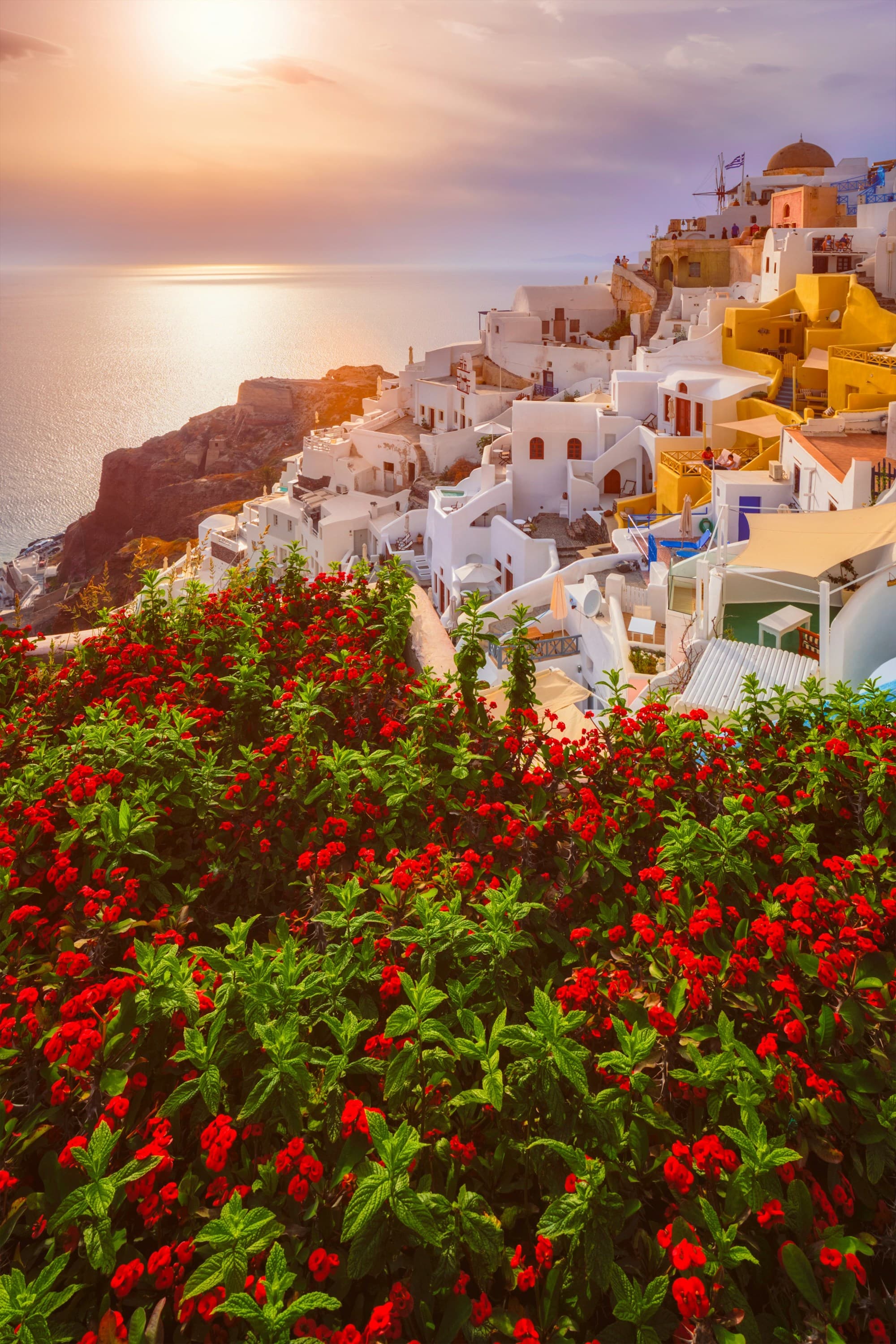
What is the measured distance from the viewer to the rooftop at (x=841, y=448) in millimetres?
18875

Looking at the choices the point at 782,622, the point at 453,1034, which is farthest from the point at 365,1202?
the point at 782,622

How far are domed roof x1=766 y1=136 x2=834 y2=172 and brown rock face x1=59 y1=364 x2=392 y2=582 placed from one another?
3981 centimetres

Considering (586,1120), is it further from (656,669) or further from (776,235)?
(776,235)

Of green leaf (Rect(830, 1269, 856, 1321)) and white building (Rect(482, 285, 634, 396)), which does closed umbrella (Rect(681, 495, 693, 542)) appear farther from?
white building (Rect(482, 285, 634, 396))

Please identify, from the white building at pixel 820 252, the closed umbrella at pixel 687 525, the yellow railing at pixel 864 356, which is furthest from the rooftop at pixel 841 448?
the white building at pixel 820 252

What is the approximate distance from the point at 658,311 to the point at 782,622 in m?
43.7

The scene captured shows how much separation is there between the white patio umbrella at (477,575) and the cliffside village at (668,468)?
8 centimetres

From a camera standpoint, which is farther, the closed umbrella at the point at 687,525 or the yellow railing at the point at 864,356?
the yellow railing at the point at 864,356

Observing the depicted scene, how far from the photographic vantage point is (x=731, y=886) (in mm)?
4066

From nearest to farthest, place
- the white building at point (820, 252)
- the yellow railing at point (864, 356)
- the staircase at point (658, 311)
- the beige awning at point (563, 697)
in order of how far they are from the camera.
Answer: the beige awning at point (563, 697) < the yellow railing at point (864, 356) < the white building at point (820, 252) < the staircase at point (658, 311)

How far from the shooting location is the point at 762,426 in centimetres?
2806

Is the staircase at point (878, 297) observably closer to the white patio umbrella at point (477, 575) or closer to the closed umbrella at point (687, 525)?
the closed umbrella at point (687, 525)

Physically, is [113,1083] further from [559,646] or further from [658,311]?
[658,311]

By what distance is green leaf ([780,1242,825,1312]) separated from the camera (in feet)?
8.93
